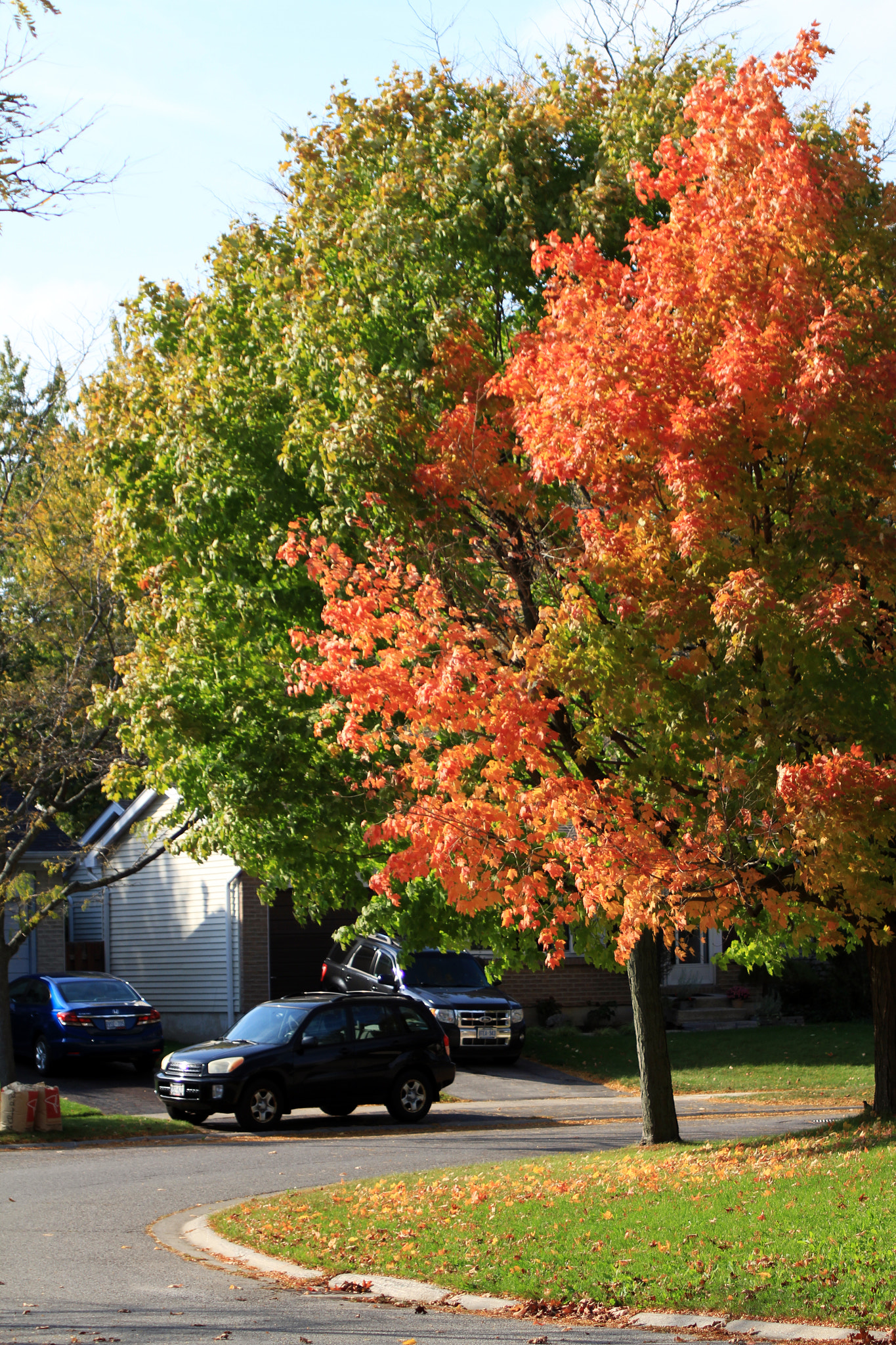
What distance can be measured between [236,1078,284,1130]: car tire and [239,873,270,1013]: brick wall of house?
8542 mm

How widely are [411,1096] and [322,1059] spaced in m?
1.55

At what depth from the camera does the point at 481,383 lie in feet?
37.3

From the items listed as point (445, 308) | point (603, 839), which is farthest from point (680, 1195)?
point (445, 308)

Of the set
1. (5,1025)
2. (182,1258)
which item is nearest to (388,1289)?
(182,1258)

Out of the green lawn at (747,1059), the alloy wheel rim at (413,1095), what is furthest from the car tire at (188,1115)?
the green lawn at (747,1059)

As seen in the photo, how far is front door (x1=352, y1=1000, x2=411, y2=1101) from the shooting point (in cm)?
1852

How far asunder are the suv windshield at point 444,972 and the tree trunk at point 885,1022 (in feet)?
38.3

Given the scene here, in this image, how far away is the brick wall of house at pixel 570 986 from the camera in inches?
1112

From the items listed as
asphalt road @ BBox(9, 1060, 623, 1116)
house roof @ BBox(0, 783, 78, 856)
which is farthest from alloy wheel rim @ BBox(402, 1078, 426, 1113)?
house roof @ BBox(0, 783, 78, 856)

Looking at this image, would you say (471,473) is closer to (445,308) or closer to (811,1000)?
(445,308)

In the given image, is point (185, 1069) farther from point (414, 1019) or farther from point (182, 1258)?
point (182, 1258)

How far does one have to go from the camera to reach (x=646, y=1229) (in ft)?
30.8

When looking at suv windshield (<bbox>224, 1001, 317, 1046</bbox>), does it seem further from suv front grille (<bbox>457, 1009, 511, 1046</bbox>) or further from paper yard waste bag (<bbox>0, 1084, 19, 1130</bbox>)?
suv front grille (<bbox>457, 1009, 511, 1046</bbox>)

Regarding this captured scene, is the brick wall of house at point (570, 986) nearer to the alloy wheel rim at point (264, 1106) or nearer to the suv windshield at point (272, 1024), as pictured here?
the suv windshield at point (272, 1024)
